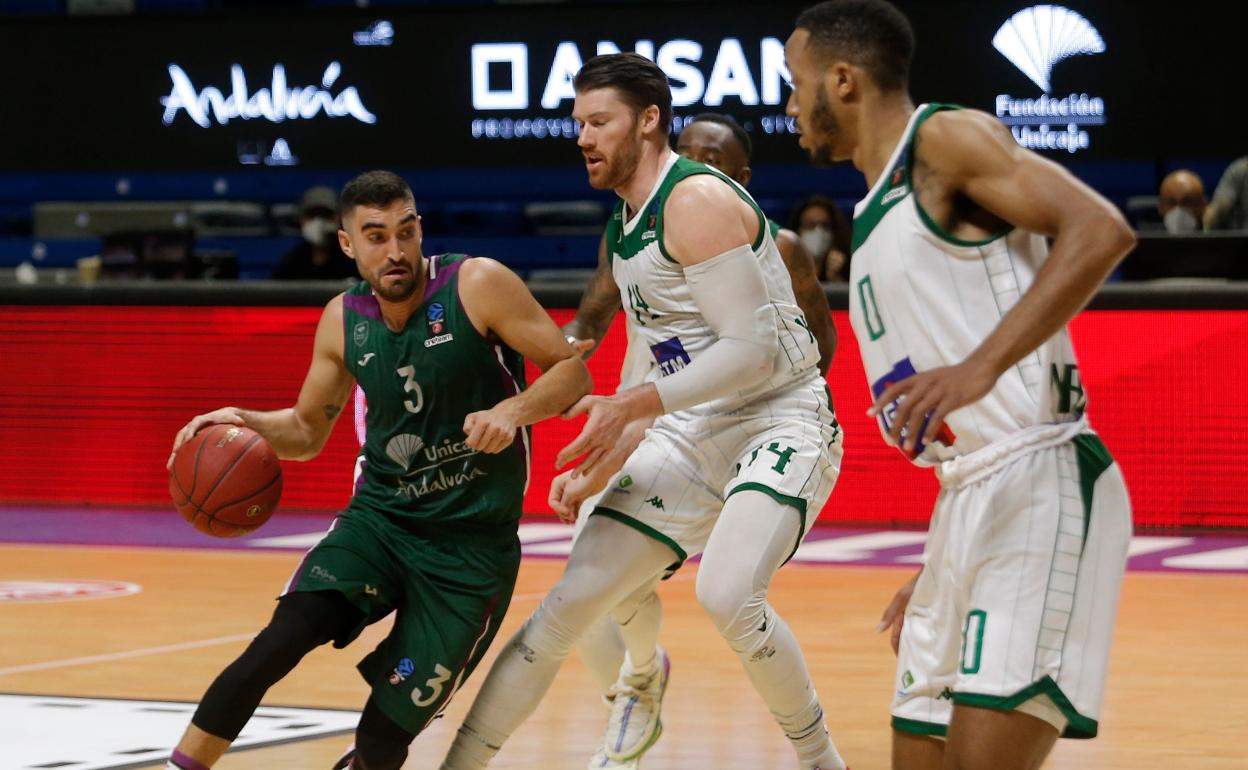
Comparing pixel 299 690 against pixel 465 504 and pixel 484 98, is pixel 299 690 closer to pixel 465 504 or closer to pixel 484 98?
pixel 465 504

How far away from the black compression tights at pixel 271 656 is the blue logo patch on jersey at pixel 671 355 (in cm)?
99

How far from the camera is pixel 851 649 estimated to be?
737 centimetres

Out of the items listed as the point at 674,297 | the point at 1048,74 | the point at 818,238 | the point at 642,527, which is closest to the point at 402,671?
the point at 642,527

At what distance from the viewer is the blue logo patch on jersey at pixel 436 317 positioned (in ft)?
16.5

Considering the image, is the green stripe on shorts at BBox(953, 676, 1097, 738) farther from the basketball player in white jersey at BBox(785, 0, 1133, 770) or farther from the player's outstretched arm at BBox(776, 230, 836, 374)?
the player's outstretched arm at BBox(776, 230, 836, 374)

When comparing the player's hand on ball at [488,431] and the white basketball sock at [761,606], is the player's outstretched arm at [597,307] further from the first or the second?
the player's hand on ball at [488,431]

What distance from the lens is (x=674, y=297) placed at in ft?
16.4

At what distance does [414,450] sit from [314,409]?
0.35m

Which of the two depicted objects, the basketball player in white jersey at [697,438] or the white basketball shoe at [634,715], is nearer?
the basketball player in white jersey at [697,438]

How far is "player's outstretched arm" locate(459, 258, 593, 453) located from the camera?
189 inches

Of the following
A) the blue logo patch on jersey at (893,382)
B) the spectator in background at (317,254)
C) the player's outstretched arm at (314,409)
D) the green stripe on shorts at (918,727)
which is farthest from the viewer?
the spectator in background at (317,254)

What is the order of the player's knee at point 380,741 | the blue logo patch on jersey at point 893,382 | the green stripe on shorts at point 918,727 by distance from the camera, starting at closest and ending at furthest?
the blue logo patch on jersey at point 893,382 → the green stripe on shorts at point 918,727 → the player's knee at point 380,741

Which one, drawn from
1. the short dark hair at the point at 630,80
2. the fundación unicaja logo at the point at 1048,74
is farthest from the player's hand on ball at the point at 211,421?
the fundación unicaja logo at the point at 1048,74

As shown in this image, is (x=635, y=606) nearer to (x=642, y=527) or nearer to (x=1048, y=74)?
(x=642, y=527)
